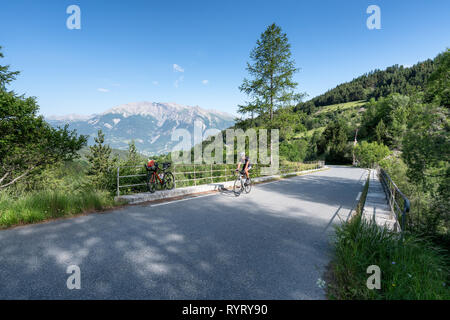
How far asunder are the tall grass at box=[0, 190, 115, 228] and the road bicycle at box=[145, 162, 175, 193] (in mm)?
1938

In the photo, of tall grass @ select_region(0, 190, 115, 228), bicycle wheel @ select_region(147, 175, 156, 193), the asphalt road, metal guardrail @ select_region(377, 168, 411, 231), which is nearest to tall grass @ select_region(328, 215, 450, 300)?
the asphalt road

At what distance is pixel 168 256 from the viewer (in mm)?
3426

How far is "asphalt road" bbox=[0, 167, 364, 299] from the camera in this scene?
8.36 feet

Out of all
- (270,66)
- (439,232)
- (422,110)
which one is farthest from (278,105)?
(439,232)

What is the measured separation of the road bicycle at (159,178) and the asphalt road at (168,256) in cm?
236

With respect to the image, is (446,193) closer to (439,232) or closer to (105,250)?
(439,232)

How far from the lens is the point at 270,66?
18.8m

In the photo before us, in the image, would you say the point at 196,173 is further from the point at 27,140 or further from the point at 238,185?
the point at 27,140

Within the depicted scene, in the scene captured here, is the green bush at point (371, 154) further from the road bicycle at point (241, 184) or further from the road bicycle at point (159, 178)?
the road bicycle at point (159, 178)

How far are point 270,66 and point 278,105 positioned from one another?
374 cm

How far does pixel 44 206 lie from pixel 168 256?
428cm

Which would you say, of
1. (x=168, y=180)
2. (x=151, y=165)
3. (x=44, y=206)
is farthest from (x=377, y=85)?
(x=44, y=206)

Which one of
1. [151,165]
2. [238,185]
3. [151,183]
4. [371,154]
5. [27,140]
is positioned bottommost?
[238,185]

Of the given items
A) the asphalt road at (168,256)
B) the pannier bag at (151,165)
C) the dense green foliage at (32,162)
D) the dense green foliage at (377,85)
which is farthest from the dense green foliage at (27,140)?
the dense green foliage at (377,85)
